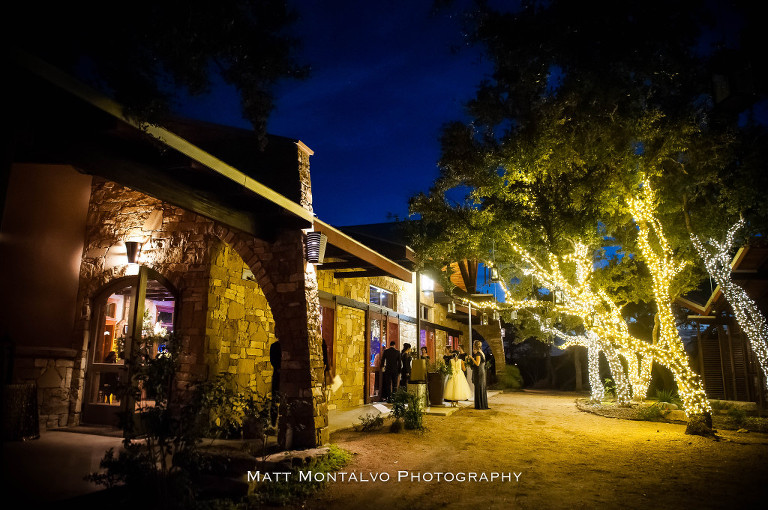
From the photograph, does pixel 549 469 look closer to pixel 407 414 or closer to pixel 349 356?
pixel 407 414

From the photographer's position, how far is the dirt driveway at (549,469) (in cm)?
472

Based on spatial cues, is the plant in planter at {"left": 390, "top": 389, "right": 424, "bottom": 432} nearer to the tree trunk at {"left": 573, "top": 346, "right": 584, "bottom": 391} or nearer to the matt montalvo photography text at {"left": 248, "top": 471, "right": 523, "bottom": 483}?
the matt montalvo photography text at {"left": 248, "top": 471, "right": 523, "bottom": 483}

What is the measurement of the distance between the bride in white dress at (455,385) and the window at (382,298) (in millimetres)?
2950

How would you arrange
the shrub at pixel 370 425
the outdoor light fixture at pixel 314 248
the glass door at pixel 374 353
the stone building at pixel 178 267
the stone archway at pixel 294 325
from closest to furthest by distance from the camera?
the stone building at pixel 178 267
the stone archway at pixel 294 325
the outdoor light fixture at pixel 314 248
the shrub at pixel 370 425
the glass door at pixel 374 353

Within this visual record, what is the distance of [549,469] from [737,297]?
872cm

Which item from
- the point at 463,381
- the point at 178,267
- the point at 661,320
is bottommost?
the point at 463,381

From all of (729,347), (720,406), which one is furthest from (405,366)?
(729,347)

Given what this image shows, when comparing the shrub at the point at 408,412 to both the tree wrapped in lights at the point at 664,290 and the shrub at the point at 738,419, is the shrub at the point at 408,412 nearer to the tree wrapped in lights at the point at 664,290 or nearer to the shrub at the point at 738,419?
the tree wrapped in lights at the point at 664,290

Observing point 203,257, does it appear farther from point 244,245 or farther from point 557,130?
point 557,130

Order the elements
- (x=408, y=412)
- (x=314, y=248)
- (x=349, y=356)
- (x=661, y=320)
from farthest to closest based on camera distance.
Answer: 1. (x=349, y=356)
2. (x=661, y=320)
3. (x=408, y=412)
4. (x=314, y=248)

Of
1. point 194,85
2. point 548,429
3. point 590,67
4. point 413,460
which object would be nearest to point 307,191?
point 194,85

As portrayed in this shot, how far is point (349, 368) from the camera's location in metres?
12.0

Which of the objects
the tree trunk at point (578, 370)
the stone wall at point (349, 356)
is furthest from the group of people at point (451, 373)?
the tree trunk at point (578, 370)

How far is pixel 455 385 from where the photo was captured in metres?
12.6
